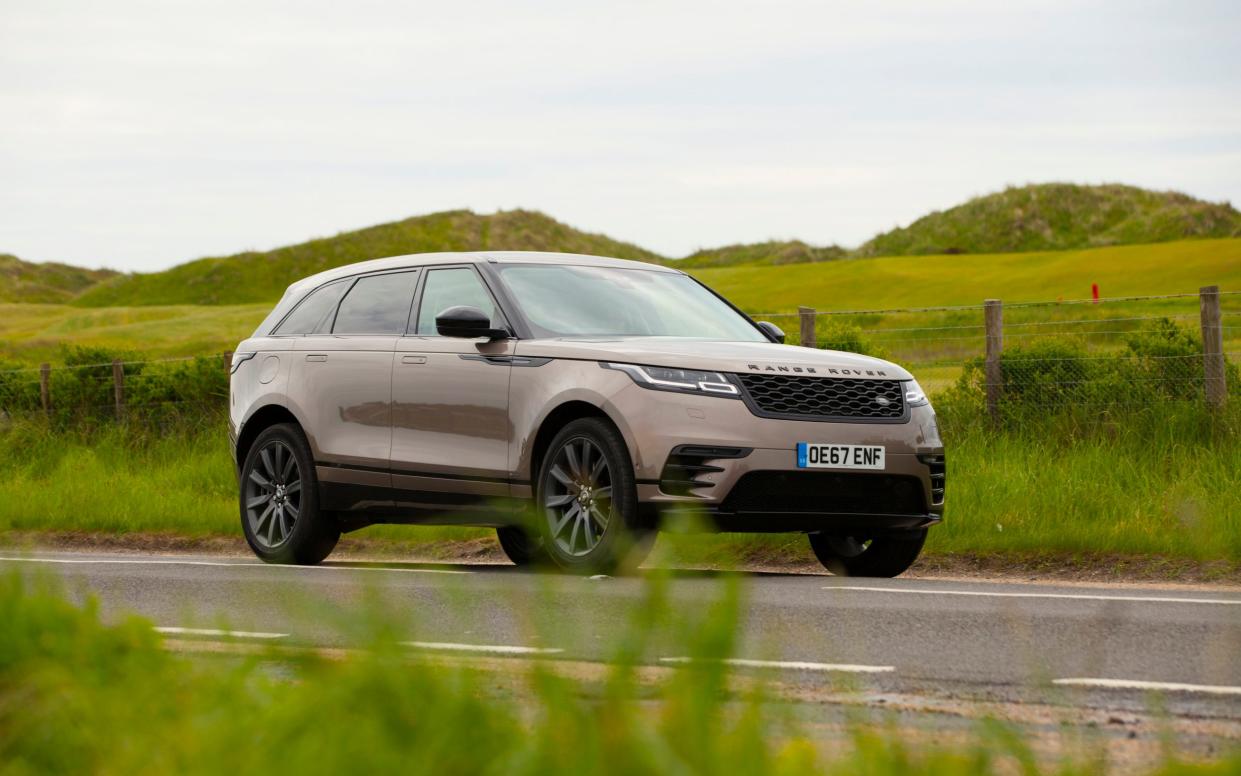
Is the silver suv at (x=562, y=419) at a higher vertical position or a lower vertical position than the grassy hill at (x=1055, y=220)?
lower

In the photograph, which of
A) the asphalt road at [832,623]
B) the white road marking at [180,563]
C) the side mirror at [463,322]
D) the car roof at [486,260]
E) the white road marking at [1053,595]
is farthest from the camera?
the car roof at [486,260]

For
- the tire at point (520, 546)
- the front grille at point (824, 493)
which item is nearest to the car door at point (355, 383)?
the tire at point (520, 546)

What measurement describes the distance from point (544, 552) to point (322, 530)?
1349 mm

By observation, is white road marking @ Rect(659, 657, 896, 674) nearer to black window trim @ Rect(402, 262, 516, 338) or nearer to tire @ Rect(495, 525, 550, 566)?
black window trim @ Rect(402, 262, 516, 338)

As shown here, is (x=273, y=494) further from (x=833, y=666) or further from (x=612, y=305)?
(x=833, y=666)

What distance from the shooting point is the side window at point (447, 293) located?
9.87 m

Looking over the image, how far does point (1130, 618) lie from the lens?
22.8 ft

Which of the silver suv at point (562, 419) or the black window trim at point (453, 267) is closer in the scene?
the silver suv at point (562, 419)

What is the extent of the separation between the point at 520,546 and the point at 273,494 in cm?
159

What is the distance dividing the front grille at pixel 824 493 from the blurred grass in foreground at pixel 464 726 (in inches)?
194

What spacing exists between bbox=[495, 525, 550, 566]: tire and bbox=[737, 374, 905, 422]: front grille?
7.97ft

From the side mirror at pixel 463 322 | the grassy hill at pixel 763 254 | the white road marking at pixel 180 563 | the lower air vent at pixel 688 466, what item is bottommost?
the white road marking at pixel 180 563

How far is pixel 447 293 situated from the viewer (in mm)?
10109

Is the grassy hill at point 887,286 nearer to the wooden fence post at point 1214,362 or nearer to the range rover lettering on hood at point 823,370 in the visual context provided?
the wooden fence post at point 1214,362
